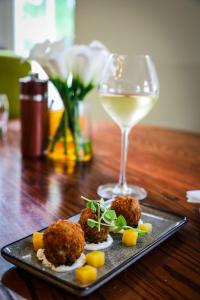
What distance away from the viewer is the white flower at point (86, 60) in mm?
940

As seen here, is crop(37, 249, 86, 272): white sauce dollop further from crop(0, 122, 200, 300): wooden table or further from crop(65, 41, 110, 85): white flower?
crop(65, 41, 110, 85): white flower

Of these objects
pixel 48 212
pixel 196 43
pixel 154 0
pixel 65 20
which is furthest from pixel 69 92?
pixel 65 20

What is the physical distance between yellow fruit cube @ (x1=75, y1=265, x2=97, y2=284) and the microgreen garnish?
8 centimetres

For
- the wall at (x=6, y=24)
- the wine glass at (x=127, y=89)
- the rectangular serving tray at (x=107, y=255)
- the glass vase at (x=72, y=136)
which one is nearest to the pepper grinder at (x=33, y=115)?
the glass vase at (x=72, y=136)

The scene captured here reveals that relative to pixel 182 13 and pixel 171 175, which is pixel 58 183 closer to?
pixel 171 175

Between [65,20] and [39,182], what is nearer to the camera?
[39,182]

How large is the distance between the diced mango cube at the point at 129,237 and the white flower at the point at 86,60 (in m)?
0.54

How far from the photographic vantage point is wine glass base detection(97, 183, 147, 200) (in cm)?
79

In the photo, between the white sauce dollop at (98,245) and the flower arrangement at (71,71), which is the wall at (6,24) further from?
the white sauce dollop at (98,245)

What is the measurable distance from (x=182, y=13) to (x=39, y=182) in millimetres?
2014

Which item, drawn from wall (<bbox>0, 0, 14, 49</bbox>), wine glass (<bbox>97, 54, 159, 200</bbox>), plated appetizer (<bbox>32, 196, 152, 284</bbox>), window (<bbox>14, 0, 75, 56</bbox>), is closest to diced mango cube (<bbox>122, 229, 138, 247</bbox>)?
plated appetizer (<bbox>32, 196, 152, 284</bbox>)

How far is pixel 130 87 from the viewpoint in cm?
79

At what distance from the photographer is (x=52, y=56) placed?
0.94m

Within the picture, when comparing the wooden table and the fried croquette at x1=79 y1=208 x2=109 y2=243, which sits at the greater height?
the fried croquette at x1=79 y1=208 x2=109 y2=243
